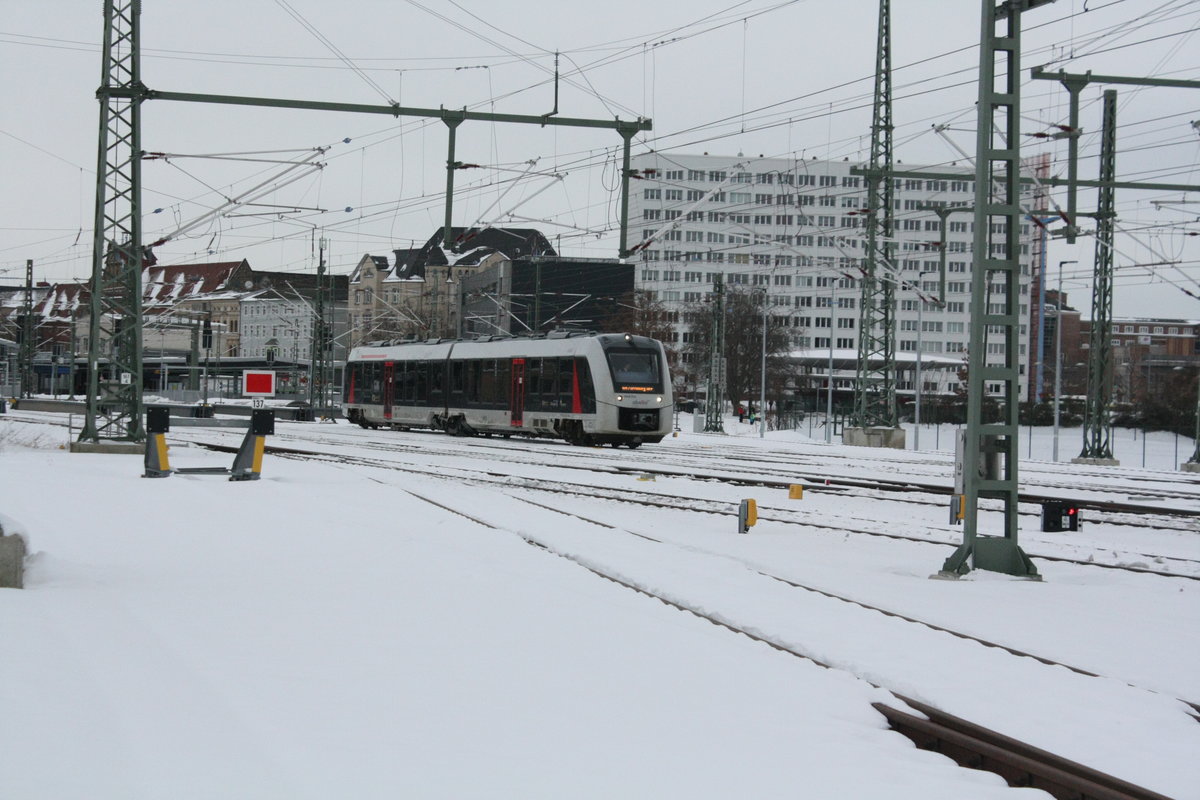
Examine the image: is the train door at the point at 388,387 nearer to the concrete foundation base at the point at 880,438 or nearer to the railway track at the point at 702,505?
the concrete foundation base at the point at 880,438

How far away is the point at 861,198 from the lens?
135125 mm

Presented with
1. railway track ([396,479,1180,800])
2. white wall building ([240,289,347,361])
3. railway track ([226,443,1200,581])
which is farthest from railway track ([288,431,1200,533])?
white wall building ([240,289,347,361])

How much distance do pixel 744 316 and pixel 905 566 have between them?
261ft

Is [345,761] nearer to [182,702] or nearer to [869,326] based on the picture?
[182,702]

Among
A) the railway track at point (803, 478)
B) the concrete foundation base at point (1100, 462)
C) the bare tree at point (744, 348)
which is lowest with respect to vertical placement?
the concrete foundation base at point (1100, 462)

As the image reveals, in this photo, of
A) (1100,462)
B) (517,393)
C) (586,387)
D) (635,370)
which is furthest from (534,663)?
(1100,462)

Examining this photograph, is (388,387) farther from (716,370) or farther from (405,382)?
(716,370)

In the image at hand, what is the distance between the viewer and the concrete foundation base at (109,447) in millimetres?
25125

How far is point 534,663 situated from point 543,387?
2878cm

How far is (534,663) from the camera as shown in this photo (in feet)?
22.7

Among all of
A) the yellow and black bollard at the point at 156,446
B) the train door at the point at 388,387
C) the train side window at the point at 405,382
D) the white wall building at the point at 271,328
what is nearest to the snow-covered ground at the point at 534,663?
the yellow and black bollard at the point at 156,446

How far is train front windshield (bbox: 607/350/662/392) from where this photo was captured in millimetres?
33688

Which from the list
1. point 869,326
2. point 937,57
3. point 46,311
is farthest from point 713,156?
point 937,57

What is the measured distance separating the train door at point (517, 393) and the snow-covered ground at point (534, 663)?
22223 mm
